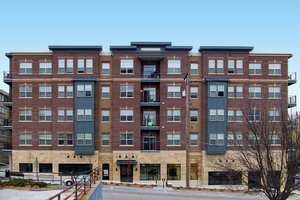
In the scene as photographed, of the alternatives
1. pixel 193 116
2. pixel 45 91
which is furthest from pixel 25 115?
pixel 193 116

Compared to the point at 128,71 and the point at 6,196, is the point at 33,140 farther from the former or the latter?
the point at 6,196

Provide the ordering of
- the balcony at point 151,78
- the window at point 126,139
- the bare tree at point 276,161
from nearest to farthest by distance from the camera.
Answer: the bare tree at point 276,161 → the window at point 126,139 → the balcony at point 151,78

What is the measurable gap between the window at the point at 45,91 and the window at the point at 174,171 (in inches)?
674

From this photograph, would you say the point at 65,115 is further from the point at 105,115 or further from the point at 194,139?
the point at 194,139

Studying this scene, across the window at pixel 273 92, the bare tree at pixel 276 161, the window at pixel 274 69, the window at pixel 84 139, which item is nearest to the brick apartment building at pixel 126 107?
the window at pixel 84 139

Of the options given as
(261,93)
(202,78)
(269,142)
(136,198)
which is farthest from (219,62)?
(269,142)

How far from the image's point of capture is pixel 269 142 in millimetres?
16375

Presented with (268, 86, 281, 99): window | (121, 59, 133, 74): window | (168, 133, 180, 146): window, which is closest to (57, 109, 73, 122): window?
(121, 59, 133, 74): window

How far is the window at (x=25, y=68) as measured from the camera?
4531cm

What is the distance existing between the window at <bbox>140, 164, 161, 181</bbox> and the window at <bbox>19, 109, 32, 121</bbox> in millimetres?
15027

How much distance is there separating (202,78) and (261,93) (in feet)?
24.9

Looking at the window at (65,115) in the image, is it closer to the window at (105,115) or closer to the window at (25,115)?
the window at (25,115)

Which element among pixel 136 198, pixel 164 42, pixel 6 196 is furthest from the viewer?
pixel 164 42

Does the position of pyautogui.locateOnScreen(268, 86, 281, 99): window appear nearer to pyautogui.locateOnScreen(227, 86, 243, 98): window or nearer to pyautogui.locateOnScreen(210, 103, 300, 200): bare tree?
pyautogui.locateOnScreen(227, 86, 243, 98): window
